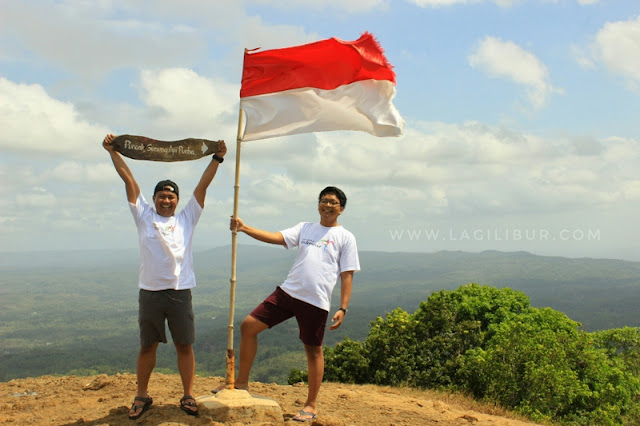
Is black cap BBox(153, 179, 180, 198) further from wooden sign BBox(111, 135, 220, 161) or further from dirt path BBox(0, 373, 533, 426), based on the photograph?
dirt path BBox(0, 373, 533, 426)

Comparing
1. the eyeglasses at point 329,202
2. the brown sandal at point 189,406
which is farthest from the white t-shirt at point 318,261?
the brown sandal at point 189,406

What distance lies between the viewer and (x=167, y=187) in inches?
241

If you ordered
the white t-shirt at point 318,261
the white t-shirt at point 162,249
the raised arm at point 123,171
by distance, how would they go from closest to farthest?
the white t-shirt at point 162,249 → the white t-shirt at point 318,261 → the raised arm at point 123,171

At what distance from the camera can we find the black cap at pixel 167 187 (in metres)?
6.12

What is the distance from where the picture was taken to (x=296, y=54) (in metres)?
6.94

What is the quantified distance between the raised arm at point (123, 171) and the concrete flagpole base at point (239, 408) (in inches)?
92.0

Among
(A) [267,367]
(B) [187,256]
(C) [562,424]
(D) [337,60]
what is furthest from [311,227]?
(A) [267,367]

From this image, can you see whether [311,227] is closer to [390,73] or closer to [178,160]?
[178,160]

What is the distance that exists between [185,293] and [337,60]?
11.2ft

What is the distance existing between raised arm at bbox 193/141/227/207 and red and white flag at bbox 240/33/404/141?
42 centimetres

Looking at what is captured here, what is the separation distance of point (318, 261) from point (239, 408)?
5.80ft

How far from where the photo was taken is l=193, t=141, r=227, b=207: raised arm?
20.7ft

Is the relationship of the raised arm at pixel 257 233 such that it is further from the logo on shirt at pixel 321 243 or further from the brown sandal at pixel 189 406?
the brown sandal at pixel 189 406

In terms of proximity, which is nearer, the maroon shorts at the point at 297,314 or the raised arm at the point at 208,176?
the maroon shorts at the point at 297,314
